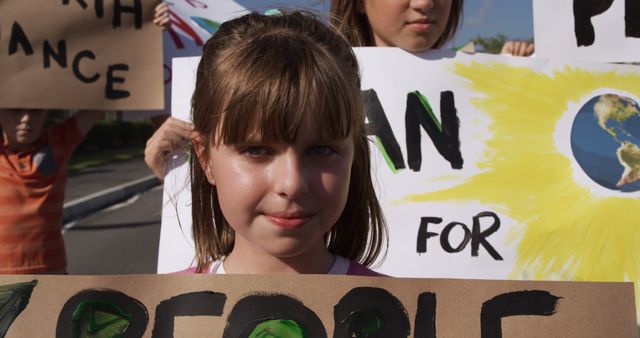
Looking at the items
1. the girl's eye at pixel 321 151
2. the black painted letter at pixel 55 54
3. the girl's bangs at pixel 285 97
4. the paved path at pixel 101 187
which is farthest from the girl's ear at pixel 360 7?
the paved path at pixel 101 187

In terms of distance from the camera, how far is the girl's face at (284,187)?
128 cm

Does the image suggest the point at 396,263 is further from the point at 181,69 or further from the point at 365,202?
the point at 181,69

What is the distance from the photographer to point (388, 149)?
200 cm

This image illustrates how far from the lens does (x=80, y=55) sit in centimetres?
269

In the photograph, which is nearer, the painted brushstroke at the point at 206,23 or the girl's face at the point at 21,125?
the girl's face at the point at 21,125

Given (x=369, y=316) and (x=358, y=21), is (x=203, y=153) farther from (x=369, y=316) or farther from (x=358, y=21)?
(x=358, y=21)

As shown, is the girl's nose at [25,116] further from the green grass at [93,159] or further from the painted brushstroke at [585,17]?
the green grass at [93,159]

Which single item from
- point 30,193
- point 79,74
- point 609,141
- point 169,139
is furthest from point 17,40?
point 609,141

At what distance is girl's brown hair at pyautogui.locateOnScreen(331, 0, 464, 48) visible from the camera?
2.13 meters

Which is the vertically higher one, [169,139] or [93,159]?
[169,139]

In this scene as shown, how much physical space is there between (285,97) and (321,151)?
0.12 m

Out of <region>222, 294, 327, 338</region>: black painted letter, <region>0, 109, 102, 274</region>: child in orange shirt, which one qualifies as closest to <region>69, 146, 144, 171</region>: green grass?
<region>0, 109, 102, 274</region>: child in orange shirt

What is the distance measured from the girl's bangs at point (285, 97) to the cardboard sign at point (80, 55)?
4.34 ft

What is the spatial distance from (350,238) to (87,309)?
629mm
